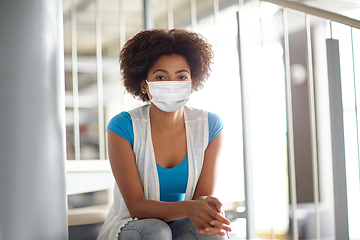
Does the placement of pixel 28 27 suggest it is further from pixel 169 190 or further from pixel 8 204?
pixel 169 190

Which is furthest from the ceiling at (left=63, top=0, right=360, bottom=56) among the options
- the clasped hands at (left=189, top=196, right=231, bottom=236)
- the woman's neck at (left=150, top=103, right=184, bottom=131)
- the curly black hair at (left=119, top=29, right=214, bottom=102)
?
the clasped hands at (left=189, top=196, right=231, bottom=236)

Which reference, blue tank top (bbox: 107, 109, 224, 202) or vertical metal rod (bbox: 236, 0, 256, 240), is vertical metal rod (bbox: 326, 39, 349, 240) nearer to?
vertical metal rod (bbox: 236, 0, 256, 240)

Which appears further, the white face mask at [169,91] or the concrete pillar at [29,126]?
the white face mask at [169,91]

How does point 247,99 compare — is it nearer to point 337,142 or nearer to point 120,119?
point 337,142

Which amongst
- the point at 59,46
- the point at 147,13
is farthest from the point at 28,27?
the point at 147,13

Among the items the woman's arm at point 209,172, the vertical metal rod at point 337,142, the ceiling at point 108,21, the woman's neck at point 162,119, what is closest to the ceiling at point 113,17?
the ceiling at point 108,21

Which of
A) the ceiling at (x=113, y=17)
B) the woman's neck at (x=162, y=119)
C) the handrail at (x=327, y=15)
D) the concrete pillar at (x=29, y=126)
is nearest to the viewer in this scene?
the concrete pillar at (x=29, y=126)

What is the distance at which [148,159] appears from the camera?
1241 mm

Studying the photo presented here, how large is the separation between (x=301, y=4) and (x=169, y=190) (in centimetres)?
80

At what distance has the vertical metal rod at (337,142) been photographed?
1.10 meters

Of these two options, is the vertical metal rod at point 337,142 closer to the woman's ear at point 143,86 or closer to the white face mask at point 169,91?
the white face mask at point 169,91

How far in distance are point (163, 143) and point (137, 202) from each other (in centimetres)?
26

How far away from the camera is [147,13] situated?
2119mm

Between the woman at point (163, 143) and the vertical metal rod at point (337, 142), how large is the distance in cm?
38
